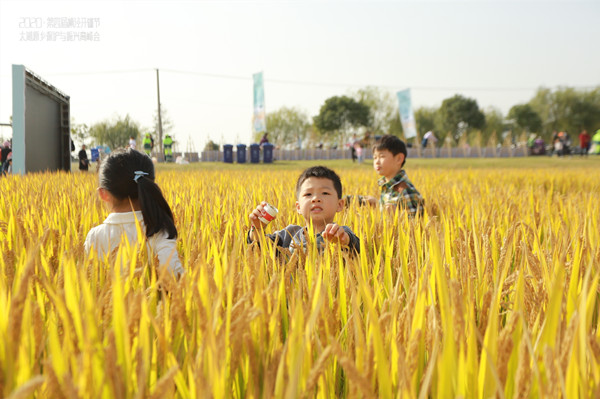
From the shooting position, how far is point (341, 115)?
50469 mm

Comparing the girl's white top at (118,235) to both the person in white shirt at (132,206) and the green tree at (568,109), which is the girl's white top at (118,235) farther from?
the green tree at (568,109)

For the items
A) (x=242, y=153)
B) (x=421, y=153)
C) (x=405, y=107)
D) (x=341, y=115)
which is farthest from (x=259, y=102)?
(x=341, y=115)

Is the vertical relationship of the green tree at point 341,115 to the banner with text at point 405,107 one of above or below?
above

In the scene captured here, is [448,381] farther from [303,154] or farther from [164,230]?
[303,154]

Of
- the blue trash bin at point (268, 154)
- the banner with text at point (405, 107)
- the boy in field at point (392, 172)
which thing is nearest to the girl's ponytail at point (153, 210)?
the boy in field at point (392, 172)

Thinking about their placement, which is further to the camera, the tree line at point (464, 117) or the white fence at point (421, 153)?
the tree line at point (464, 117)

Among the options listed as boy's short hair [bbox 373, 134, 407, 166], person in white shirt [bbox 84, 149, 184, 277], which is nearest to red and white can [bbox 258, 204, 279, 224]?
person in white shirt [bbox 84, 149, 184, 277]

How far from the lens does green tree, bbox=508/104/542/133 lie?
2120 inches

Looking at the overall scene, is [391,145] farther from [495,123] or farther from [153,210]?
[495,123]

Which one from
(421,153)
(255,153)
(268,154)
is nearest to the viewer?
(255,153)

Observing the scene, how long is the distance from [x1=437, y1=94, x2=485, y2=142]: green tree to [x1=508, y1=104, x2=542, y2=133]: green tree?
356 centimetres

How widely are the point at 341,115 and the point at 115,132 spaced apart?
24508 mm

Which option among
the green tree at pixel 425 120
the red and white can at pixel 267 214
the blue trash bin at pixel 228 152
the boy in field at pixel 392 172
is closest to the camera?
the red and white can at pixel 267 214

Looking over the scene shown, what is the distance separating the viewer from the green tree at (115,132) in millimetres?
52094
